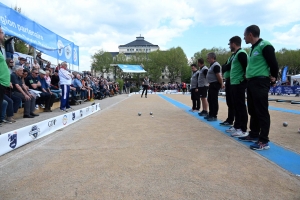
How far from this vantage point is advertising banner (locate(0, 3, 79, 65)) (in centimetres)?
875

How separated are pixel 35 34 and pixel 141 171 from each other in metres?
9.99

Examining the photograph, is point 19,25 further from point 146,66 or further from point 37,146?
point 146,66

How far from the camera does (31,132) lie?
4727mm

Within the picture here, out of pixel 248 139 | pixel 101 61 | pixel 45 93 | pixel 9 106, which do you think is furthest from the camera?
pixel 101 61

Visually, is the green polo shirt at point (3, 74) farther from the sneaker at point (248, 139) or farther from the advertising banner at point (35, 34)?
the advertising banner at point (35, 34)

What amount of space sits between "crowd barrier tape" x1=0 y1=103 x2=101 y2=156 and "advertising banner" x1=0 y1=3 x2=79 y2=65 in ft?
14.9

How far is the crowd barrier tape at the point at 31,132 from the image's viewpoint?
3896 mm

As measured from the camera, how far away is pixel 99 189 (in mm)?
2545

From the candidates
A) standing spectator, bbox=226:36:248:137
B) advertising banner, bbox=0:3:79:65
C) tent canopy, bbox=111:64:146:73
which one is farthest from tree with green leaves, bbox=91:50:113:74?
standing spectator, bbox=226:36:248:137

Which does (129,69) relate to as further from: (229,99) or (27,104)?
(229,99)

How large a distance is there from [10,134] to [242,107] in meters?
4.46

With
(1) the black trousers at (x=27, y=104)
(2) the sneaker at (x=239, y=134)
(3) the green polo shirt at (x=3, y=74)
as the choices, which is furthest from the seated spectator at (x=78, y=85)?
(2) the sneaker at (x=239, y=134)

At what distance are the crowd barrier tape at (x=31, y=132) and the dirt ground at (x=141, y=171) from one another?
0.15m

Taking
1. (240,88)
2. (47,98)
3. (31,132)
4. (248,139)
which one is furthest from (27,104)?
(248,139)
